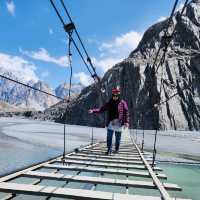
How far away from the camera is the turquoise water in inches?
357

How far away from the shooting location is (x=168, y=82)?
91500 millimetres

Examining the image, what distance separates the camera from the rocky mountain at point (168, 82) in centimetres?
8594

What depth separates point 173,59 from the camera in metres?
98.3

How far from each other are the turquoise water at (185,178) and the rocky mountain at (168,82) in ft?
206

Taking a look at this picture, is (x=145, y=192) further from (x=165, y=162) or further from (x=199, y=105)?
(x=199, y=105)

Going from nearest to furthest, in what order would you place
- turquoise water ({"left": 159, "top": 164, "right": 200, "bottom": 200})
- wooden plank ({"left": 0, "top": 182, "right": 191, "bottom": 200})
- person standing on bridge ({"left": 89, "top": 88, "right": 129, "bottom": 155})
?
wooden plank ({"left": 0, "top": 182, "right": 191, "bottom": 200}) < turquoise water ({"left": 159, "top": 164, "right": 200, "bottom": 200}) < person standing on bridge ({"left": 89, "top": 88, "right": 129, "bottom": 155})

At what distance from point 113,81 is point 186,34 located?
2935cm

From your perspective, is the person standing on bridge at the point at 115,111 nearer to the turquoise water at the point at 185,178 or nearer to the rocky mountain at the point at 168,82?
the turquoise water at the point at 185,178

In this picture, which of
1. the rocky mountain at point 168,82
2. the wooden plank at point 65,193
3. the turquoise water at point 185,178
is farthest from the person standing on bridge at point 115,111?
the rocky mountain at point 168,82

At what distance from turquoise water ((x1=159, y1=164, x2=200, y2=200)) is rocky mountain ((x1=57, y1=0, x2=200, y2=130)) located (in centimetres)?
6277

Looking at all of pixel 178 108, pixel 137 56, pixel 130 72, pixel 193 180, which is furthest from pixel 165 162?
pixel 137 56

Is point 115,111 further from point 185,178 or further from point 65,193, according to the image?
point 65,193

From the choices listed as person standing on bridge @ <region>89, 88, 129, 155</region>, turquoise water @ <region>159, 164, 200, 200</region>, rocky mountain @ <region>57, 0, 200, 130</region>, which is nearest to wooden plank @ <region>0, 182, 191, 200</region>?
turquoise water @ <region>159, 164, 200, 200</region>

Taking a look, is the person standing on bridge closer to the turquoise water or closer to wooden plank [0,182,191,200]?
the turquoise water
